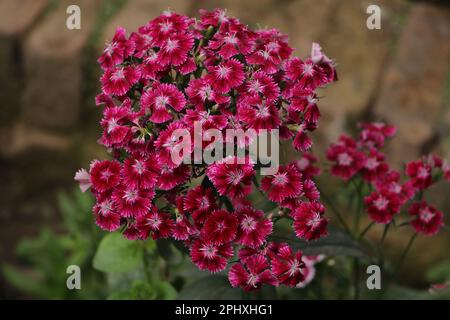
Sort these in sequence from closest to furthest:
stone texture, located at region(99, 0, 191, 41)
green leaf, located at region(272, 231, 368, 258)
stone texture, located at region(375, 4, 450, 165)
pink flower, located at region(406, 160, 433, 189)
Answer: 1. green leaf, located at region(272, 231, 368, 258)
2. pink flower, located at region(406, 160, 433, 189)
3. stone texture, located at region(375, 4, 450, 165)
4. stone texture, located at region(99, 0, 191, 41)

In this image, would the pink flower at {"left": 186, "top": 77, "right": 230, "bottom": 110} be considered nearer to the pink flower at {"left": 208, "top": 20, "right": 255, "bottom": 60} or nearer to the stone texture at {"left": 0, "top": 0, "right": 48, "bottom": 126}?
the pink flower at {"left": 208, "top": 20, "right": 255, "bottom": 60}

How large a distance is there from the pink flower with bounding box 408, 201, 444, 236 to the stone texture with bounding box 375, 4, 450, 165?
1115mm

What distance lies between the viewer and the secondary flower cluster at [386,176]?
5.29 ft

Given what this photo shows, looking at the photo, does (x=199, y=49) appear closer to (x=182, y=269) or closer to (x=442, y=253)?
(x=182, y=269)

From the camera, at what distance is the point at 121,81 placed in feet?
4.44

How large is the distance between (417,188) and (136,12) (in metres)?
1.89

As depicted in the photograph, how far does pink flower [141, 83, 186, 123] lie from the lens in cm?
128

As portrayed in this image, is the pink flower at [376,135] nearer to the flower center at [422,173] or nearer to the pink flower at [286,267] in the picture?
the flower center at [422,173]

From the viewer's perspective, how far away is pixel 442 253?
2.78m

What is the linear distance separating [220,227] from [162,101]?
277mm

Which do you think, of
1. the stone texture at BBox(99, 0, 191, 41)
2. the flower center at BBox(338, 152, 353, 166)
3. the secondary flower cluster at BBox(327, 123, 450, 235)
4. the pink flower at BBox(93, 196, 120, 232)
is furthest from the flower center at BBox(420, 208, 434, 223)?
the stone texture at BBox(99, 0, 191, 41)

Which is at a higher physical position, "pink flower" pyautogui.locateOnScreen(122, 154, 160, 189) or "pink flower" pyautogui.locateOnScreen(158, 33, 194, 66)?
"pink flower" pyautogui.locateOnScreen(158, 33, 194, 66)

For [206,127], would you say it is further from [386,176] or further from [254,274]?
[386,176]

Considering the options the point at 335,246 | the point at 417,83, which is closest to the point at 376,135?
the point at 335,246
